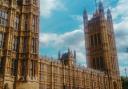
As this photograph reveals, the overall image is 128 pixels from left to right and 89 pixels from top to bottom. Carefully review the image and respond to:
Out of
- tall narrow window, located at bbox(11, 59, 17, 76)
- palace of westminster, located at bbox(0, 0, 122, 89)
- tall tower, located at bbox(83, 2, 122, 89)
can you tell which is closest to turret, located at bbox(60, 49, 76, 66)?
palace of westminster, located at bbox(0, 0, 122, 89)

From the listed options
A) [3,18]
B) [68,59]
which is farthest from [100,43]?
[3,18]

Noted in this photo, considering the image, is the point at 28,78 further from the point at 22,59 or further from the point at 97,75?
the point at 97,75

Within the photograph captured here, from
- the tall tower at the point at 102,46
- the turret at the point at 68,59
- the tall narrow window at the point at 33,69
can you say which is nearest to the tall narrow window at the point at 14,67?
the tall narrow window at the point at 33,69

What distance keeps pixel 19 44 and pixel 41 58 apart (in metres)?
12.2

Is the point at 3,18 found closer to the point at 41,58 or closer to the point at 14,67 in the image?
the point at 14,67

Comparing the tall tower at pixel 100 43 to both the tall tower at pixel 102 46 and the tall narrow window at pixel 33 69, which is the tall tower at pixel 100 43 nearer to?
the tall tower at pixel 102 46

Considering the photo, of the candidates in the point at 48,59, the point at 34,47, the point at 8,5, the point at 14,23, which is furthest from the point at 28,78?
the point at 48,59

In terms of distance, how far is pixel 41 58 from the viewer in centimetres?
5234

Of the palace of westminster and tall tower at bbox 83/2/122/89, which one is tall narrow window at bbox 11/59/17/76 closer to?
the palace of westminster

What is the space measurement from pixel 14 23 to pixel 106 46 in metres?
45.8

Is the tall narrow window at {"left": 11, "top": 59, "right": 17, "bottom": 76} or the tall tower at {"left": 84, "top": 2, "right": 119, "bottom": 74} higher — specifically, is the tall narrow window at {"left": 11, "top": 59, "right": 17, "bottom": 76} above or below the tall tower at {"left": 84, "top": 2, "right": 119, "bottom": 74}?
below

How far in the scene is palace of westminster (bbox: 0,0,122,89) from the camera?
38.5 metres

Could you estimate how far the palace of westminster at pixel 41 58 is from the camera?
38.5 meters

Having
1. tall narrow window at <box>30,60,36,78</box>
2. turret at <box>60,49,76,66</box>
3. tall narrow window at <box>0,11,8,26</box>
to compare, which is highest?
tall narrow window at <box>0,11,8,26</box>
